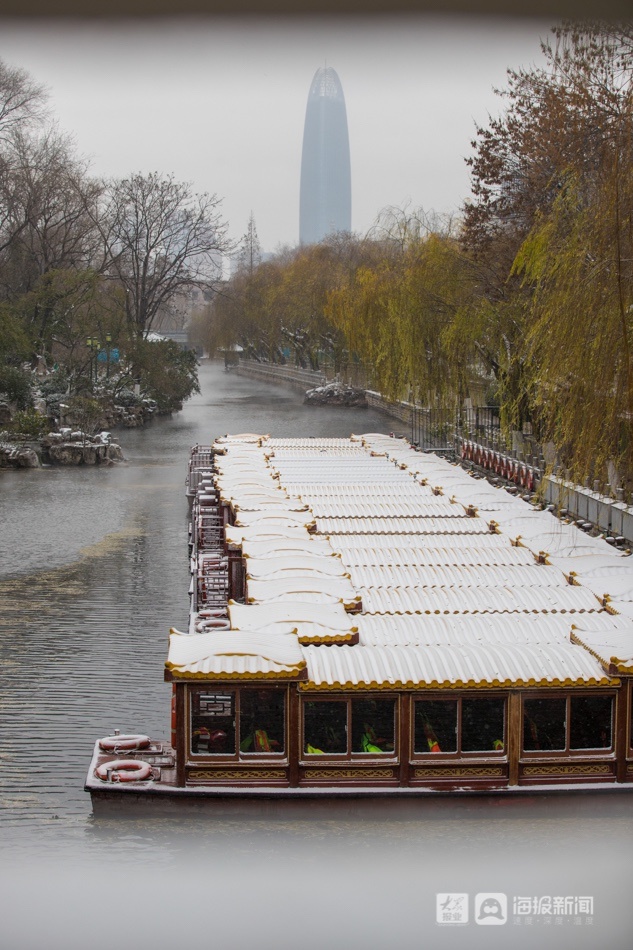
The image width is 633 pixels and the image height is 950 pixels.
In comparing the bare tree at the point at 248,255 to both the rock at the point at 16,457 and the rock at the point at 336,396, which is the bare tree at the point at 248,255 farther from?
the rock at the point at 16,457

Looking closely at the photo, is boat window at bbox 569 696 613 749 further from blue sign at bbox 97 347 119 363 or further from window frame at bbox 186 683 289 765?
blue sign at bbox 97 347 119 363

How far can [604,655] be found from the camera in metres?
6.16

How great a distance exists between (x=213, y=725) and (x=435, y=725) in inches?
44.9

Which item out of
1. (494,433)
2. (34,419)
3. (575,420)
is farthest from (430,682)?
(34,419)

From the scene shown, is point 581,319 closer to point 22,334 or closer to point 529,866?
point 529,866

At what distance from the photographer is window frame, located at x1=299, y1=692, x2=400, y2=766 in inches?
240

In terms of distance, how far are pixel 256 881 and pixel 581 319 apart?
160 inches

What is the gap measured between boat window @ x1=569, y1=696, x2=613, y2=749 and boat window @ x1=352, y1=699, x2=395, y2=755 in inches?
36.7

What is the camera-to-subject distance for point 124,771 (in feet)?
20.1

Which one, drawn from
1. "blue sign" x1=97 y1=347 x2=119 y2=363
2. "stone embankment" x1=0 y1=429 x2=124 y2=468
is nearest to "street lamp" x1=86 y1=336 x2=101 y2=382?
"blue sign" x1=97 y1=347 x2=119 y2=363

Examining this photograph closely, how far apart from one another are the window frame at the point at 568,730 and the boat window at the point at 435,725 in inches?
14.0

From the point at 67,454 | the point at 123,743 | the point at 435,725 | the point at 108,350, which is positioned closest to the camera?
the point at 435,725

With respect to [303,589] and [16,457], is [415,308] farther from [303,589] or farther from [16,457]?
[303,589]

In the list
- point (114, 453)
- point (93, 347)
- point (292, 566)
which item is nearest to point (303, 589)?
point (292, 566)
